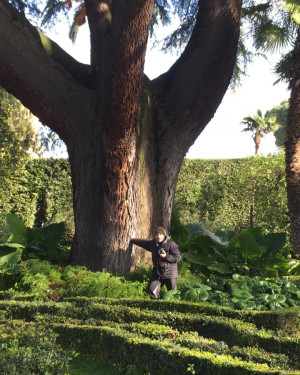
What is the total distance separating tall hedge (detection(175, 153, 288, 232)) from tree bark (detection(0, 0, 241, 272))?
646cm

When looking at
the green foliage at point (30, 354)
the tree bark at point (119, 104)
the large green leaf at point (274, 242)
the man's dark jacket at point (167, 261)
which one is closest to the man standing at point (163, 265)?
the man's dark jacket at point (167, 261)

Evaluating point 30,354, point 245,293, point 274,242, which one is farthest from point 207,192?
point 30,354

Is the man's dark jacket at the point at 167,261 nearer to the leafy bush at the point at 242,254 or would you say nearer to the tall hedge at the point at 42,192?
the leafy bush at the point at 242,254

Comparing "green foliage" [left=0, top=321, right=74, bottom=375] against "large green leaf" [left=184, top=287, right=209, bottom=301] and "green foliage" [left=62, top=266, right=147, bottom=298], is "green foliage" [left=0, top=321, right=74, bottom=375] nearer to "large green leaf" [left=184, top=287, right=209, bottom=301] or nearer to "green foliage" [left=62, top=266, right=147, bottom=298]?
"green foliage" [left=62, top=266, right=147, bottom=298]

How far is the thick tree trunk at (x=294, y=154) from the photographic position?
31.4 ft

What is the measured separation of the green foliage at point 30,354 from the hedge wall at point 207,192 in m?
9.91

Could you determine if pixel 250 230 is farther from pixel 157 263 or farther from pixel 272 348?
pixel 272 348

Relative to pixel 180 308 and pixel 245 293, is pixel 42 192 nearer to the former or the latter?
pixel 245 293

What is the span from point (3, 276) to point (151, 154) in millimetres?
2999

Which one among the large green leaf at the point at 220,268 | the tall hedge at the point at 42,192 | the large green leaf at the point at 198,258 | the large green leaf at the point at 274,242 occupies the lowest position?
the large green leaf at the point at 220,268

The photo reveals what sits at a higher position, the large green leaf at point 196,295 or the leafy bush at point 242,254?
the leafy bush at point 242,254

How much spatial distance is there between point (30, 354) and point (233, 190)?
39.0ft

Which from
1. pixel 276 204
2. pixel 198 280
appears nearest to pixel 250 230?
pixel 198 280

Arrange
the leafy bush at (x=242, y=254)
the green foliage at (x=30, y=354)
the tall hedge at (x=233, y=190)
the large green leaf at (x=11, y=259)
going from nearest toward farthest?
the green foliage at (x=30, y=354) < the large green leaf at (x=11, y=259) < the leafy bush at (x=242, y=254) < the tall hedge at (x=233, y=190)
